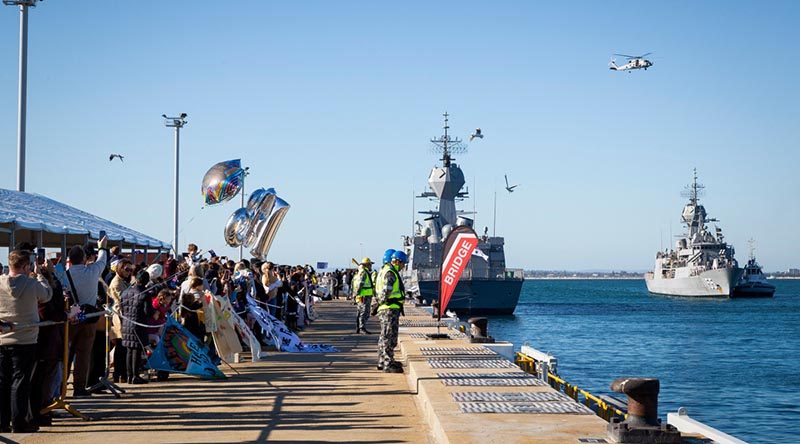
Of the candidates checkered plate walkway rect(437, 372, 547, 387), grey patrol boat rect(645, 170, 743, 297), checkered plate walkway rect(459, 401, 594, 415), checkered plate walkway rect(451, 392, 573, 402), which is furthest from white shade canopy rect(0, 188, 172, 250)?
grey patrol boat rect(645, 170, 743, 297)

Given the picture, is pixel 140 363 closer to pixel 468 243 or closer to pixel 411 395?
pixel 411 395

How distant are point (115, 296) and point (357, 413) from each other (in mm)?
4247

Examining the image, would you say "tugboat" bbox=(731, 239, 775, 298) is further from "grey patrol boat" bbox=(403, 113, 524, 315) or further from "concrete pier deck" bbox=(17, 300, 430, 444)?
"concrete pier deck" bbox=(17, 300, 430, 444)

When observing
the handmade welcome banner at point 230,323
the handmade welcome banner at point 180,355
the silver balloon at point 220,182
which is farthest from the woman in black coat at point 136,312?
the silver balloon at point 220,182

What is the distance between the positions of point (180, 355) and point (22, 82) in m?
16.0

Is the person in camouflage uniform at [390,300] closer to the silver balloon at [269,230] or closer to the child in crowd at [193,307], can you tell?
the child in crowd at [193,307]

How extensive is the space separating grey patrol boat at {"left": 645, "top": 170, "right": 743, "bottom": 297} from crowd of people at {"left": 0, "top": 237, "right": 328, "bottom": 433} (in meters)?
103

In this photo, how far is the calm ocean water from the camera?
24.0 metres

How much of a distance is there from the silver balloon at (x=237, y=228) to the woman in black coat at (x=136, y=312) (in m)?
12.8

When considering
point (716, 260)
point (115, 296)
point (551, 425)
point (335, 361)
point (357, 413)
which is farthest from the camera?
point (716, 260)

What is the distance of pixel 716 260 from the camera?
373 ft

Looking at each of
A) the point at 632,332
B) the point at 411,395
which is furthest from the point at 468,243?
the point at 632,332

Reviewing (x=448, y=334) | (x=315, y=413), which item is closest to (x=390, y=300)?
(x=315, y=413)

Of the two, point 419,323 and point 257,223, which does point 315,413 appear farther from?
point 257,223
